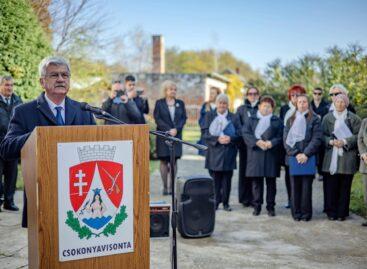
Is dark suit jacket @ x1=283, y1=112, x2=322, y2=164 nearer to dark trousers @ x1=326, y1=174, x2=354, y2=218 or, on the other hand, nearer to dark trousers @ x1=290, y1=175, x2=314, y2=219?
dark trousers @ x1=290, y1=175, x2=314, y2=219

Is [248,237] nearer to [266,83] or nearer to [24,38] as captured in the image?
[24,38]

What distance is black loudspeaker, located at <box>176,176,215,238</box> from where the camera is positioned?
6312mm

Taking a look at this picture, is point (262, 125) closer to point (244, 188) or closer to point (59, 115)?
point (244, 188)

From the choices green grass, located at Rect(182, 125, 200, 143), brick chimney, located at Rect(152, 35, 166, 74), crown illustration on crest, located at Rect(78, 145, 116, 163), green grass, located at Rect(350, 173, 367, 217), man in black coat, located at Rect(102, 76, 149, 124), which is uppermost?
brick chimney, located at Rect(152, 35, 166, 74)

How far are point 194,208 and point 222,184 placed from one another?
1.95 meters

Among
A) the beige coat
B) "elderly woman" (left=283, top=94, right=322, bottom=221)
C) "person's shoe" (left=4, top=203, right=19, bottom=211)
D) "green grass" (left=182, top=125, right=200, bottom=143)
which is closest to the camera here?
the beige coat

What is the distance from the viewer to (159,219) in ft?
19.7

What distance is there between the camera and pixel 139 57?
1909 inches

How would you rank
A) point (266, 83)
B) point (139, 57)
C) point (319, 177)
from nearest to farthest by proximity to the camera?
point (319, 177), point (266, 83), point (139, 57)

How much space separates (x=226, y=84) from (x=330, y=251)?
3843 centimetres

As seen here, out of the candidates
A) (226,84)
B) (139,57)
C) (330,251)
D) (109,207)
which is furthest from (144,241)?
(139,57)

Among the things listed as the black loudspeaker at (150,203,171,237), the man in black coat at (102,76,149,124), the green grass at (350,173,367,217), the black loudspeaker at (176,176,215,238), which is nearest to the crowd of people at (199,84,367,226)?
the green grass at (350,173,367,217)

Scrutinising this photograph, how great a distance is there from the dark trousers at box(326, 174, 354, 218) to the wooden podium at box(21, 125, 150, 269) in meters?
5.19

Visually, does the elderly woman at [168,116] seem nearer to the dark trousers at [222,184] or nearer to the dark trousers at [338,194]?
the dark trousers at [222,184]
